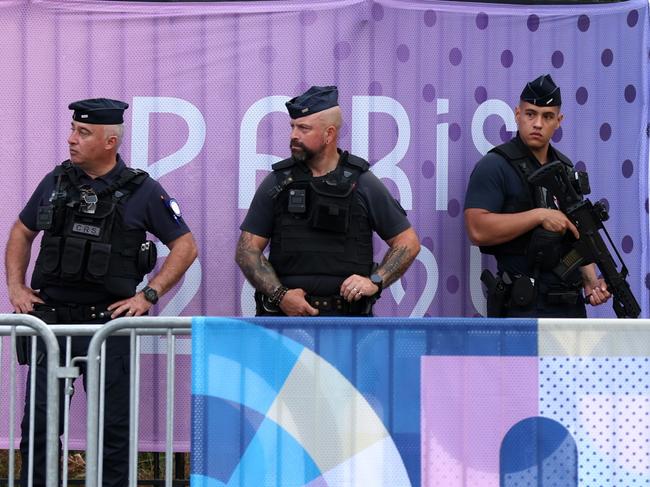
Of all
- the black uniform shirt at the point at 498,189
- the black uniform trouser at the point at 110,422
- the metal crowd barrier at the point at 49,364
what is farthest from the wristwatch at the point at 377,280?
the metal crowd barrier at the point at 49,364

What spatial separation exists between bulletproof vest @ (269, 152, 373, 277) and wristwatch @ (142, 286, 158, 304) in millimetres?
618

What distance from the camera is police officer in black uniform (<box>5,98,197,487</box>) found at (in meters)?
6.38

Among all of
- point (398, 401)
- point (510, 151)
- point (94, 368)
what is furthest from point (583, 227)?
point (94, 368)

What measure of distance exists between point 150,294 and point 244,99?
1.31 m

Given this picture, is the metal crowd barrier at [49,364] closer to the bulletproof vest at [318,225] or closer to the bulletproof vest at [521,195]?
the bulletproof vest at [318,225]

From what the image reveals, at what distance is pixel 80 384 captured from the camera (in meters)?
6.95

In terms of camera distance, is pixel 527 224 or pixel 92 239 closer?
pixel 92 239

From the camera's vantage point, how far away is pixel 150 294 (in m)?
6.52

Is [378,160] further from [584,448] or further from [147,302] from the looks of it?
[584,448]

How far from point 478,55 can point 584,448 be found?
2908 millimetres

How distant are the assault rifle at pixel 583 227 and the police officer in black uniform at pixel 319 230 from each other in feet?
2.63

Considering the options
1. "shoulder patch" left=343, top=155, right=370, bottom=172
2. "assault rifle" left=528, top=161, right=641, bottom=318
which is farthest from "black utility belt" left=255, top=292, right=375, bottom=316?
"assault rifle" left=528, top=161, right=641, bottom=318

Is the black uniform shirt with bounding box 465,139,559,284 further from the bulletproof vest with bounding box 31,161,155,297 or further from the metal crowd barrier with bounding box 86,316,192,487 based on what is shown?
the metal crowd barrier with bounding box 86,316,192,487

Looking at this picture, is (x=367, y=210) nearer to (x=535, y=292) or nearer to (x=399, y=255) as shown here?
(x=399, y=255)
